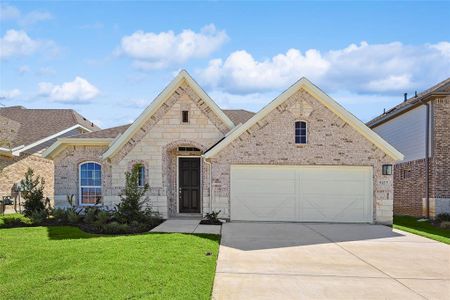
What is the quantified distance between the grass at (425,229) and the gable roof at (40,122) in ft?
61.7

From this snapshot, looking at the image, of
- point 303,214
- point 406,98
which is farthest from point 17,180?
point 406,98

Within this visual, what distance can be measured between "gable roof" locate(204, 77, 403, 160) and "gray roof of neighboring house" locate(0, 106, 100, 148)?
42.6 feet

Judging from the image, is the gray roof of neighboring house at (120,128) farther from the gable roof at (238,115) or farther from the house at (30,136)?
the house at (30,136)

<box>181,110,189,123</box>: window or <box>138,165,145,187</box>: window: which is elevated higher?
<box>181,110,189,123</box>: window

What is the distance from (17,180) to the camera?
20.4 m

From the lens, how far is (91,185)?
671 inches

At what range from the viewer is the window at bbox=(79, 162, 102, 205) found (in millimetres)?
17016

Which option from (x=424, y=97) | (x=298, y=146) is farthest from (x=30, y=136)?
(x=424, y=97)

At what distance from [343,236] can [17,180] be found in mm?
16556

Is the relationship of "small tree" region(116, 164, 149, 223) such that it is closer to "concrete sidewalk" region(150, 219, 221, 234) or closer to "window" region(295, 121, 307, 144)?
"concrete sidewalk" region(150, 219, 221, 234)

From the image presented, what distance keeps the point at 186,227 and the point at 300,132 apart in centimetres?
554

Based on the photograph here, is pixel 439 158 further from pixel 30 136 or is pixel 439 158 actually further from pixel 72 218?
pixel 30 136

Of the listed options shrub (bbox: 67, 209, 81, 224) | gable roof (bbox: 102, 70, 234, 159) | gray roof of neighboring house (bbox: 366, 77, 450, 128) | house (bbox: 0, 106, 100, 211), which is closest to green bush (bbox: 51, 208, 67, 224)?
shrub (bbox: 67, 209, 81, 224)

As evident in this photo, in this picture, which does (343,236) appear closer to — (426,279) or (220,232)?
(220,232)
